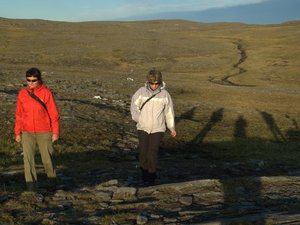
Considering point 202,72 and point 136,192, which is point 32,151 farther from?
point 202,72

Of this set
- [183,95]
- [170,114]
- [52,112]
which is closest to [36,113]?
[52,112]

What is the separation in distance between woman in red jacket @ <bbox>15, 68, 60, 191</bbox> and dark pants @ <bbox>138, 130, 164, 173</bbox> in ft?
7.68

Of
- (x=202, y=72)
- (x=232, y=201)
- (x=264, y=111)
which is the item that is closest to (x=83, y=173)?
(x=232, y=201)

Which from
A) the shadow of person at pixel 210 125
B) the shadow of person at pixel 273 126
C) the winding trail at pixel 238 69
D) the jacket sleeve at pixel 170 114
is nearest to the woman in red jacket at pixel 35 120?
the jacket sleeve at pixel 170 114

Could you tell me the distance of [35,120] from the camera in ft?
33.2

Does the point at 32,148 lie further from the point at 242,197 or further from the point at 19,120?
the point at 242,197

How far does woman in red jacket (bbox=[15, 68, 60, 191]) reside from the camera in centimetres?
1002

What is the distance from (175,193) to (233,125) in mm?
16261

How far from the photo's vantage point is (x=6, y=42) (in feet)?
304

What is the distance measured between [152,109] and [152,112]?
75mm

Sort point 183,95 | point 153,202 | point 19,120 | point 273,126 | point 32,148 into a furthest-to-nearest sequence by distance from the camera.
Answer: point 183,95 < point 273,126 < point 32,148 < point 19,120 < point 153,202

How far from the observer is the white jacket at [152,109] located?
451 inches

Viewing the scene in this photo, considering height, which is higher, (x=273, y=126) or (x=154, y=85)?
(x=154, y=85)

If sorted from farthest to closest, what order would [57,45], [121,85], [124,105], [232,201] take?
[57,45] → [121,85] → [124,105] → [232,201]
